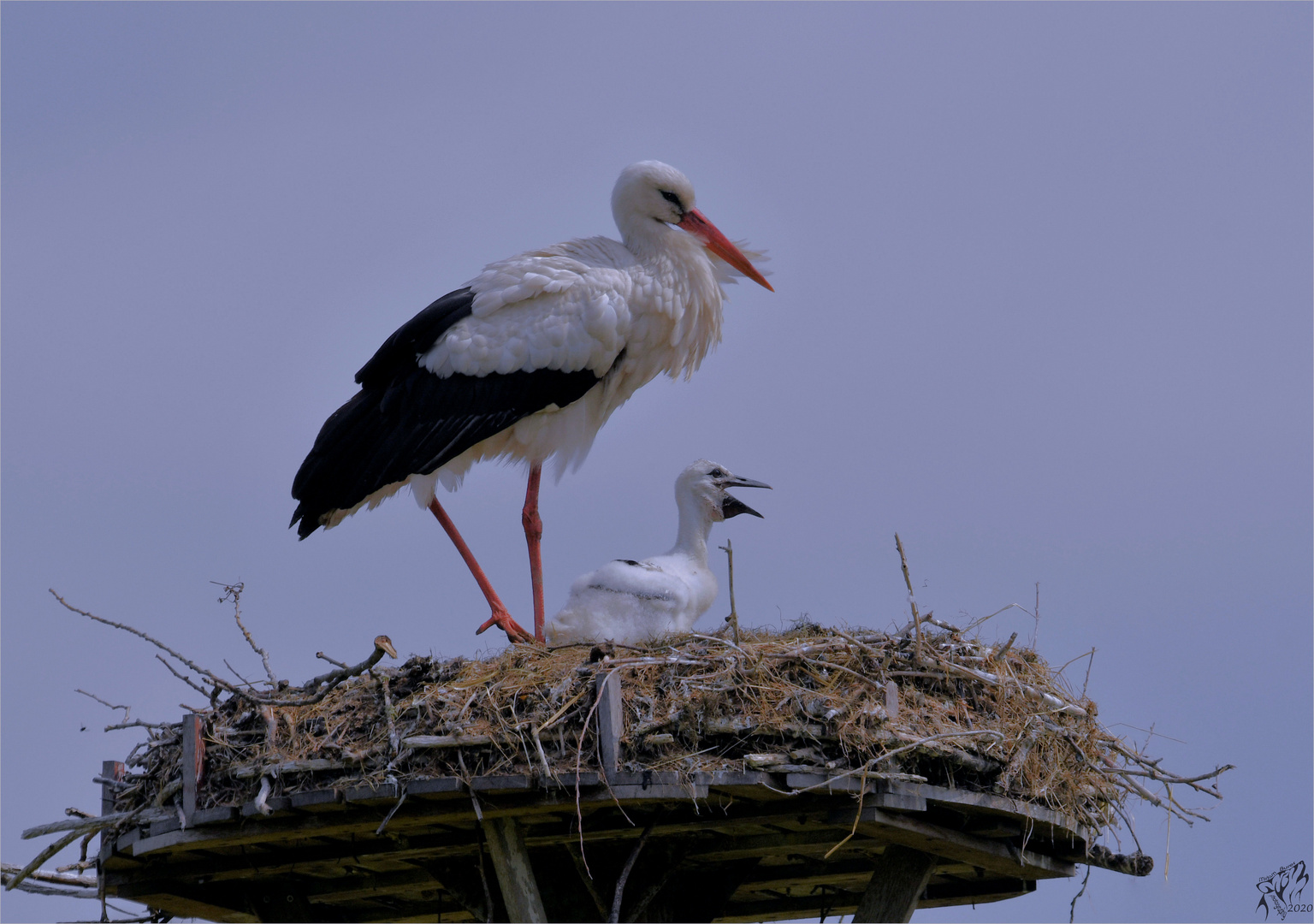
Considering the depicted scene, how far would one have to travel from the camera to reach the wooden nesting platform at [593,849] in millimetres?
6305

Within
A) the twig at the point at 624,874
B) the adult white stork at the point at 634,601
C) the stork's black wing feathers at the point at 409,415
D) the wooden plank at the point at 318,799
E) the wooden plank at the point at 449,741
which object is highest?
the stork's black wing feathers at the point at 409,415

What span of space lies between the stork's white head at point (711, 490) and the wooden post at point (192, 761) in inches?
115

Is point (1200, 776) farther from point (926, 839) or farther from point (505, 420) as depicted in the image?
point (505, 420)

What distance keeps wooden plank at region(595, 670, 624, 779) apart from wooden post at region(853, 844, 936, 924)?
143cm

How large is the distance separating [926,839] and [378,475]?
10.3ft

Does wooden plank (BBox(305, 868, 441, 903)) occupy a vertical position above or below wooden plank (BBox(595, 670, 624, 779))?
above

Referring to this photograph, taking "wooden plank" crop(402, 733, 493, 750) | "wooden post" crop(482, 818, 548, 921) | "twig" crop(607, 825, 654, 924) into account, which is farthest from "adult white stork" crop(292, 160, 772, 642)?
"wooden plank" crop(402, 733, 493, 750)

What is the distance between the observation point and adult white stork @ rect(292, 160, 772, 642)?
8.53m

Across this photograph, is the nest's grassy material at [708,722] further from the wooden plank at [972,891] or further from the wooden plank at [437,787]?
the wooden plank at [972,891]

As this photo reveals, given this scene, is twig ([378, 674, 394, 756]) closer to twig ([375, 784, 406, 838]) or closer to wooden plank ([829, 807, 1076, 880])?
twig ([375, 784, 406, 838])

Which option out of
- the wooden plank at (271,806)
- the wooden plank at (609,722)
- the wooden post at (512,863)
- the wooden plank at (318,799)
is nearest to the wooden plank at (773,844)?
the wooden post at (512,863)

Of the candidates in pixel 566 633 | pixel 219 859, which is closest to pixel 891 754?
pixel 566 633

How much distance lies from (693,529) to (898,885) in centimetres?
230

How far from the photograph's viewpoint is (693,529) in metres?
8.80
